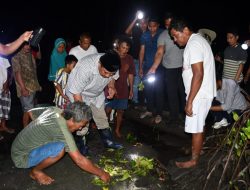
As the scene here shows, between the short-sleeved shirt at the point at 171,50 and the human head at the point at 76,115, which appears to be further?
the short-sleeved shirt at the point at 171,50

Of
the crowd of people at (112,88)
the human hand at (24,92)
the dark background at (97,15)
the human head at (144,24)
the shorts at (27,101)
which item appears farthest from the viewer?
the dark background at (97,15)

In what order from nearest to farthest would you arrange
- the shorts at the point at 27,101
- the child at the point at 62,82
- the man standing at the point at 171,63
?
the child at the point at 62,82
the shorts at the point at 27,101
the man standing at the point at 171,63

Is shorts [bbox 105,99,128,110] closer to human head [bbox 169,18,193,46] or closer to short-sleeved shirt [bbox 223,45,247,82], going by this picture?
human head [bbox 169,18,193,46]

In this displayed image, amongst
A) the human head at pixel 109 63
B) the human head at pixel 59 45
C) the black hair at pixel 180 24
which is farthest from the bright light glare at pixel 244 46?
the human head at pixel 59 45

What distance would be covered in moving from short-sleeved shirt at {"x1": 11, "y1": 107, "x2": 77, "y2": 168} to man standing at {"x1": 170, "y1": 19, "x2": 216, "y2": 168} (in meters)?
1.86

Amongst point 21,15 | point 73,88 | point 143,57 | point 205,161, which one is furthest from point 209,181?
point 21,15

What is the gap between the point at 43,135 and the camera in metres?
4.03

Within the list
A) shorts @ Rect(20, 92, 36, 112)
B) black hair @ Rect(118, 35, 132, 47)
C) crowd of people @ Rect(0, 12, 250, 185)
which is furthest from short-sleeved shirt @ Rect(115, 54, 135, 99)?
shorts @ Rect(20, 92, 36, 112)

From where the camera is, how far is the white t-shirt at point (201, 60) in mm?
4266

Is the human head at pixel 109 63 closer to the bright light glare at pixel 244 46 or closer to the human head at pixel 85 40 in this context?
the human head at pixel 85 40

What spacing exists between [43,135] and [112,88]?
167cm

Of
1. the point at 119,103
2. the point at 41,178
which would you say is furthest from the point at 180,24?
the point at 41,178

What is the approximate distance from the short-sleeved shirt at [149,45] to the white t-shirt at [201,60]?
2.63 metres

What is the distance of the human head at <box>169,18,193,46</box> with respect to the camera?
440 cm
